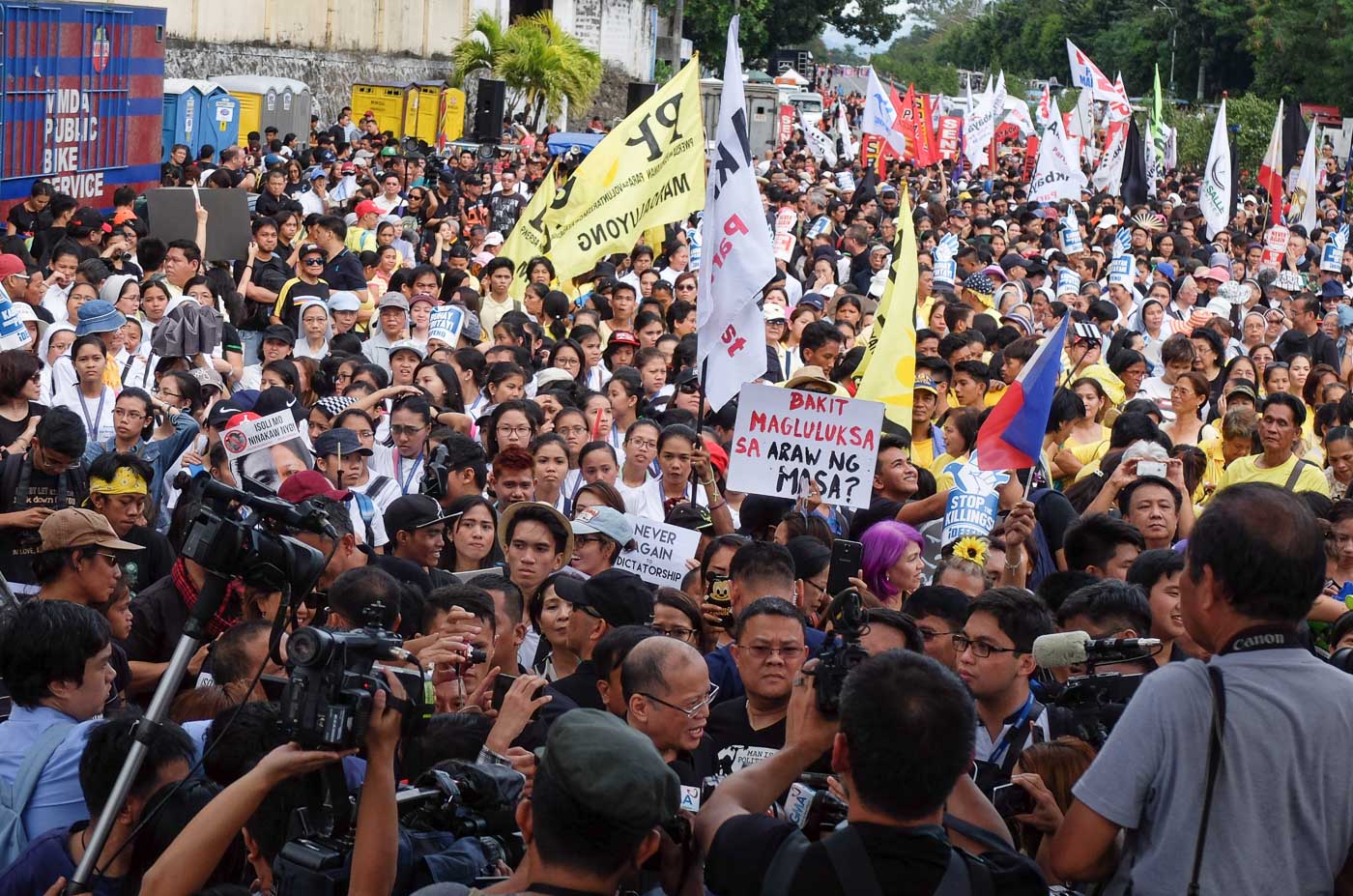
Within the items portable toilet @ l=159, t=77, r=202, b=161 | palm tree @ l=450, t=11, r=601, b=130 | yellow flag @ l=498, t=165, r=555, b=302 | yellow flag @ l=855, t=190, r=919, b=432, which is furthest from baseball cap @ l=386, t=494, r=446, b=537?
palm tree @ l=450, t=11, r=601, b=130

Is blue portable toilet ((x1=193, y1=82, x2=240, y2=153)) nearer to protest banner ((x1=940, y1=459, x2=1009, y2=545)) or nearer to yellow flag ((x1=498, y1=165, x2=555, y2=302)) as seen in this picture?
yellow flag ((x1=498, y1=165, x2=555, y2=302))

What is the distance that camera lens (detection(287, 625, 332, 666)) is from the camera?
10.8ft

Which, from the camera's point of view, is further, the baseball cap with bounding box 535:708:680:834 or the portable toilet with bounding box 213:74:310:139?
the portable toilet with bounding box 213:74:310:139

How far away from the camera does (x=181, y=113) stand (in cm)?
2786

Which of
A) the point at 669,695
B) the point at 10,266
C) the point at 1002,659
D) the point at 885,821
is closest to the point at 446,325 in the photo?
the point at 10,266

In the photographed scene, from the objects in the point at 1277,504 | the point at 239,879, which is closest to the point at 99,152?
the point at 239,879

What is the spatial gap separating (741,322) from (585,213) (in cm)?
262

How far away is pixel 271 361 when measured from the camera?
10.3 m

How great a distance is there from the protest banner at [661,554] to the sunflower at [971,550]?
1099 millimetres

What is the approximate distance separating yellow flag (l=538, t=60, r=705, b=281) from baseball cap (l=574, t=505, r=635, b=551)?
4137 mm

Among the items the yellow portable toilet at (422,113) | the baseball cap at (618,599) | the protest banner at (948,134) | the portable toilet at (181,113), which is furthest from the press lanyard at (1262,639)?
the protest banner at (948,134)

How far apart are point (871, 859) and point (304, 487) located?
4619mm

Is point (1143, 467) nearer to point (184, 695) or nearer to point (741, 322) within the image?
point (741, 322)

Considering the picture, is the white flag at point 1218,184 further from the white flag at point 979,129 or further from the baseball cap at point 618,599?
the baseball cap at point 618,599
